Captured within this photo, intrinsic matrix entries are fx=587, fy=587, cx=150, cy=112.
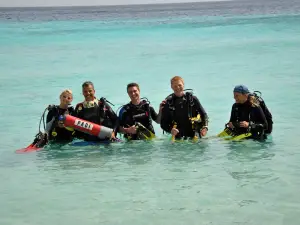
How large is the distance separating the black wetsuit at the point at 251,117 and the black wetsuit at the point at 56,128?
2073 millimetres

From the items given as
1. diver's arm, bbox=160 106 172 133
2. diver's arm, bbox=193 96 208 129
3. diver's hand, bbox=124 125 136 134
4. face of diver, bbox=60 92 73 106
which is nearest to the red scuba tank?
diver's hand, bbox=124 125 136 134

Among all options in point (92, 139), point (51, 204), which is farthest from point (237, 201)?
point (92, 139)

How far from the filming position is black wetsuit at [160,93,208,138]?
7375 mm

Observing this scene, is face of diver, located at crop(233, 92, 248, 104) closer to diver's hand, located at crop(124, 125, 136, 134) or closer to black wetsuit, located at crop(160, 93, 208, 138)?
black wetsuit, located at crop(160, 93, 208, 138)

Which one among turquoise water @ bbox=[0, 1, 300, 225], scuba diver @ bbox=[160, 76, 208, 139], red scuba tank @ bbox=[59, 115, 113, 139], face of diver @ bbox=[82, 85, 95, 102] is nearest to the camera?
turquoise water @ bbox=[0, 1, 300, 225]

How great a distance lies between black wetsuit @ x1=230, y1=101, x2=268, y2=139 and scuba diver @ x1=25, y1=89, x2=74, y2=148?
2.08 metres

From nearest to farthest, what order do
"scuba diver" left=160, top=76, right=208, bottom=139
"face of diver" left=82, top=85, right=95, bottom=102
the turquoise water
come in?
the turquoise water, "face of diver" left=82, top=85, right=95, bottom=102, "scuba diver" left=160, top=76, right=208, bottom=139

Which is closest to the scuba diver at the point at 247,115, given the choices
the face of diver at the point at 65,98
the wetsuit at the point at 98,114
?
the wetsuit at the point at 98,114

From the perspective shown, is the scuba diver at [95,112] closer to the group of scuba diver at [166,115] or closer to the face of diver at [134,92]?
the group of scuba diver at [166,115]

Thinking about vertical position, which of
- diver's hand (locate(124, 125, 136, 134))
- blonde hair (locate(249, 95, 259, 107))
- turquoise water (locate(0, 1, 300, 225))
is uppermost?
blonde hair (locate(249, 95, 259, 107))

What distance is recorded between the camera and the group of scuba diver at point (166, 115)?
7285mm

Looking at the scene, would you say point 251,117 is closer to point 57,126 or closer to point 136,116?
point 136,116

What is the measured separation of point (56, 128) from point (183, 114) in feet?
5.38

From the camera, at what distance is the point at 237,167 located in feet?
22.6
